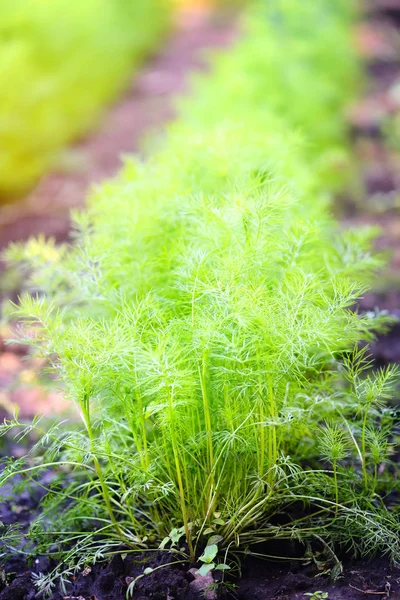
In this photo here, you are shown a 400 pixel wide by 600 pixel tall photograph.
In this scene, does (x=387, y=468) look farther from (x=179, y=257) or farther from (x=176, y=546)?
(x=179, y=257)

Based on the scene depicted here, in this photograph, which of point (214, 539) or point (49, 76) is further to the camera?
A: point (49, 76)

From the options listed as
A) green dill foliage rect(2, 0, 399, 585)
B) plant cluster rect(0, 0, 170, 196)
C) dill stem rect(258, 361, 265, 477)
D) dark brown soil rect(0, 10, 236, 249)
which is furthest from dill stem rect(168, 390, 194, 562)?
plant cluster rect(0, 0, 170, 196)

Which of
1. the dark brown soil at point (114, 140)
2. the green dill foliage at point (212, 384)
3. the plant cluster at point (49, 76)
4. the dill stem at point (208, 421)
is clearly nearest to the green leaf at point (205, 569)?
the green dill foliage at point (212, 384)

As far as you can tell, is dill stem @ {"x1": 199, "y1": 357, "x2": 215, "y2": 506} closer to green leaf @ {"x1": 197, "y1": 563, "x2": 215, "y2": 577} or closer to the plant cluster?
green leaf @ {"x1": 197, "y1": 563, "x2": 215, "y2": 577}

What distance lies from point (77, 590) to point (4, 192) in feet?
12.1

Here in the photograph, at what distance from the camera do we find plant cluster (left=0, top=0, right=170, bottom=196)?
475 cm

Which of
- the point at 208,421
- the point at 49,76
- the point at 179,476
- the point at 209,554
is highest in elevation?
the point at 49,76

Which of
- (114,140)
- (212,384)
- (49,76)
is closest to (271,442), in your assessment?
(212,384)

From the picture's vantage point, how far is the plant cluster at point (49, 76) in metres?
4.75

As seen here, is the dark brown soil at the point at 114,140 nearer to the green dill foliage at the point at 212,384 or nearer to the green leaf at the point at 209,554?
the green dill foliage at the point at 212,384

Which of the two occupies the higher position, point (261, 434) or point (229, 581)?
point (261, 434)

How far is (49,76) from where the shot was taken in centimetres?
571

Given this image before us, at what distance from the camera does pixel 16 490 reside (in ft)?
6.28

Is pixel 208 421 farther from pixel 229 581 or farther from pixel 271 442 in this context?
pixel 229 581
